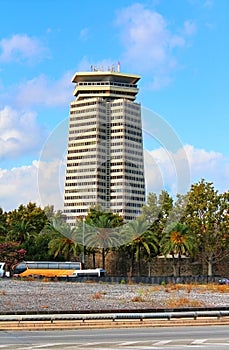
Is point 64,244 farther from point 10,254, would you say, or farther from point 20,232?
point 20,232

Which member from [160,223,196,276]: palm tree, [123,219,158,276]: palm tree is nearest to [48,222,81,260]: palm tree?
[123,219,158,276]: palm tree

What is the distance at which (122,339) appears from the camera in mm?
15750

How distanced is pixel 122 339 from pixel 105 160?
62.0 metres

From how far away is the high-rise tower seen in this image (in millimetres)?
69312

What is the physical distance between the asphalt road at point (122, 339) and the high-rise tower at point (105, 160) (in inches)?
1830

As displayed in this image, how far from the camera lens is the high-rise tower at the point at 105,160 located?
227 ft

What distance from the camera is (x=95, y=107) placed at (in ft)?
253

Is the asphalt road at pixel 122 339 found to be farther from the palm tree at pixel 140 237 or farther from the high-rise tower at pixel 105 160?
the palm tree at pixel 140 237

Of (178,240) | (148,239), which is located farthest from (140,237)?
(178,240)

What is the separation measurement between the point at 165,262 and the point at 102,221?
11.1 metres

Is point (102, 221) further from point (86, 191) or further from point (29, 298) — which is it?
point (29, 298)

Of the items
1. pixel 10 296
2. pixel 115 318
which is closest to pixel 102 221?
pixel 10 296

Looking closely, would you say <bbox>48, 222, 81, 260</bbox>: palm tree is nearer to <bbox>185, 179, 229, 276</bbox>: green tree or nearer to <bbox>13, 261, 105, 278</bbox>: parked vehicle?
<bbox>13, 261, 105, 278</bbox>: parked vehicle

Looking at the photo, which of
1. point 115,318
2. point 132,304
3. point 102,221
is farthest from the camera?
point 102,221
